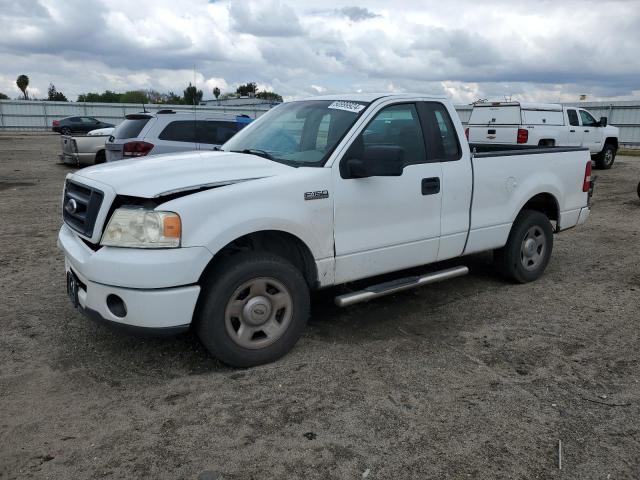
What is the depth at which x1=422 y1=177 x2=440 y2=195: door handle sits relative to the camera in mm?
4539

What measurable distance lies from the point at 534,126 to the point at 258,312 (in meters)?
14.5

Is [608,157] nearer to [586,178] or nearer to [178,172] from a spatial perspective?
[586,178]

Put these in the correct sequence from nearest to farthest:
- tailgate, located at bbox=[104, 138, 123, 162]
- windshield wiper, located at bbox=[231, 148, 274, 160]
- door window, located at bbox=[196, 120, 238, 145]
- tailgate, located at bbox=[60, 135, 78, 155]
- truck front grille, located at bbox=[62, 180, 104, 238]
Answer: truck front grille, located at bbox=[62, 180, 104, 238] → windshield wiper, located at bbox=[231, 148, 274, 160] → tailgate, located at bbox=[104, 138, 123, 162] → door window, located at bbox=[196, 120, 238, 145] → tailgate, located at bbox=[60, 135, 78, 155]

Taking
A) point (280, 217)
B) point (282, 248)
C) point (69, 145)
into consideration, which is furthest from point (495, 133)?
point (280, 217)

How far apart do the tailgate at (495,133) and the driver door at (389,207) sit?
1205cm

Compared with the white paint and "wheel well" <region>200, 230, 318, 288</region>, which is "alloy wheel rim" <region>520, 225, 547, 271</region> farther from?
"wheel well" <region>200, 230, 318, 288</region>

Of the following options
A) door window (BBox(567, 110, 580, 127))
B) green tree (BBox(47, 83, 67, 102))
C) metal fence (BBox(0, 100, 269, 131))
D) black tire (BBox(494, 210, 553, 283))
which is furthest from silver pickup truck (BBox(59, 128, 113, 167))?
green tree (BBox(47, 83, 67, 102))

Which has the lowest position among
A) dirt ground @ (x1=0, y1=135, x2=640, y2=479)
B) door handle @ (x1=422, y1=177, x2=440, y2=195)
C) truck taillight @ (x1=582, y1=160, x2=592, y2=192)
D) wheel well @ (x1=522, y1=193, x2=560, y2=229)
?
dirt ground @ (x1=0, y1=135, x2=640, y2=479)

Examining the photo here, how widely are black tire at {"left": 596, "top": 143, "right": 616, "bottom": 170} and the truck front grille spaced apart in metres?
18.4

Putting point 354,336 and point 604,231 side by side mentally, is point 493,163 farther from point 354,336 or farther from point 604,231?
Result: point 604,231

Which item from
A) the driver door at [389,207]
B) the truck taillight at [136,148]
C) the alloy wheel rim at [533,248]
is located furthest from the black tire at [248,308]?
the truck taillight at [136,148]

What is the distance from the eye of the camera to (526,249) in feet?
18.8

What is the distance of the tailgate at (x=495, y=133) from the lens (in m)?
16.0

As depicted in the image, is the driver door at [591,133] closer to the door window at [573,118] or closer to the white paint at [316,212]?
the door window at [573,118]
